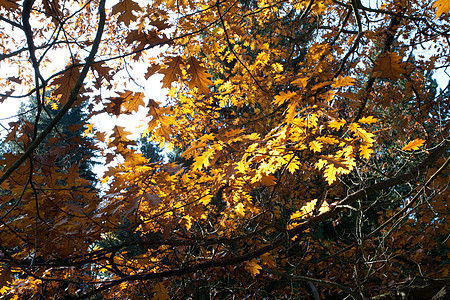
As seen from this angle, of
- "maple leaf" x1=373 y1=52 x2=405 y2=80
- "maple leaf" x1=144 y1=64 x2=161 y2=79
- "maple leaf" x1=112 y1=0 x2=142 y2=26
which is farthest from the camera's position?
"maple leaf" x1=373 y1=52 x2=405 y2=80

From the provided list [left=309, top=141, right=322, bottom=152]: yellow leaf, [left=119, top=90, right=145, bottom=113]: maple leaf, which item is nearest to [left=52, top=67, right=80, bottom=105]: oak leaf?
[left=119, top=90, right=145, bottom=113]: maple leaf

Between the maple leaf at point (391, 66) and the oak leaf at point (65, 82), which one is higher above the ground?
the oak leaf at point (65, 82)

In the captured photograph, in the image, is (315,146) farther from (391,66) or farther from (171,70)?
(171,70)

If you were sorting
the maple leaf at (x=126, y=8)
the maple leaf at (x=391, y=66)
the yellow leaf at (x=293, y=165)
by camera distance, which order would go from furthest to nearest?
the yellow leaf at (x=293, y=165) < the maple leaf at (x=391, y=66) < the maple leaf at (x=126, y=8)

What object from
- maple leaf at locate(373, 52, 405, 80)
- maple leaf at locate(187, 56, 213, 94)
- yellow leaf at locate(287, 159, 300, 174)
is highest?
maple leaf at locate(187, 56, 213, 94)

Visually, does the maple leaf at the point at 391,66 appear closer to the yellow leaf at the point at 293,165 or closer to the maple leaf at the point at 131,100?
the yellow leaf at the point at 293,165

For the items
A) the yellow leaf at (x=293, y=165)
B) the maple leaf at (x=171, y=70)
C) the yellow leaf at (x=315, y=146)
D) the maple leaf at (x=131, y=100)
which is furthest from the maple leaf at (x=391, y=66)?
the maple leaf at (x=131, y=100)

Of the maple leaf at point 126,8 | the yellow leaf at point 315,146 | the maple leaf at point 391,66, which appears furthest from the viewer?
the maple leaf at point 391,66

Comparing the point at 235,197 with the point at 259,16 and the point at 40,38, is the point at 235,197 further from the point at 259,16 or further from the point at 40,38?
the point at 40,38

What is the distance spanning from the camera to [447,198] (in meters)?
4.04

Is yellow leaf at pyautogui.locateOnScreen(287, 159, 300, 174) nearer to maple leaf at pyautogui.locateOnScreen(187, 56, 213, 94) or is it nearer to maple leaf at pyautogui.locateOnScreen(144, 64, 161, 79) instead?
maple leaf at pyautogui.locateOnScreen(187, 56, 213, 94)

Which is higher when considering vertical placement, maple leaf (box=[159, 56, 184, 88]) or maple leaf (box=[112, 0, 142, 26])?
maple leaf (box=[112, 0, 142, 26])

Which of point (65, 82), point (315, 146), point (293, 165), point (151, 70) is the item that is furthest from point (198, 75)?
point (293, 165)

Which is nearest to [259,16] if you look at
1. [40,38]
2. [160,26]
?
[160,26]
